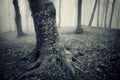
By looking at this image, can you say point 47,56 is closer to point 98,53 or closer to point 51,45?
point 51,45

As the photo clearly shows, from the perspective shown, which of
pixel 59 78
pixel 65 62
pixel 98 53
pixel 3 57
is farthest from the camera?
pixel 3 57

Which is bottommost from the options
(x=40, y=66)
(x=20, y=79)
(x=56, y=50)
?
(x=20, y=79)

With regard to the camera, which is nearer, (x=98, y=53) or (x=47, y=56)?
(x=47, y=56)

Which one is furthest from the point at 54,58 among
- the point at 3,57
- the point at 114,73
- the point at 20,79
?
the point at 3,57

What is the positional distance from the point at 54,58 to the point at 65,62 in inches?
22.4

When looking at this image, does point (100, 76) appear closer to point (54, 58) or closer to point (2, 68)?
point (54, 58)

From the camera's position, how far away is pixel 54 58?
265 inches

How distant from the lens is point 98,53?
827cm

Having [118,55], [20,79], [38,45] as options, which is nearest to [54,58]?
[38,45]

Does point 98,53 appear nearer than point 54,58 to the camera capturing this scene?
No

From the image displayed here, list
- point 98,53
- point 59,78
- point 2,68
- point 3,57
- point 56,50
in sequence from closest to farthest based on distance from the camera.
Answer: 1. point 59,78
2. point 56,50
3. point 2,68
4. point 98,53
5. point 3,57

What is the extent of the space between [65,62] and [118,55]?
126 inches

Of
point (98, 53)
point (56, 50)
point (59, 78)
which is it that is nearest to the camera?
point (59, 78)

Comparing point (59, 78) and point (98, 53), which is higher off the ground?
point (98, 53)
